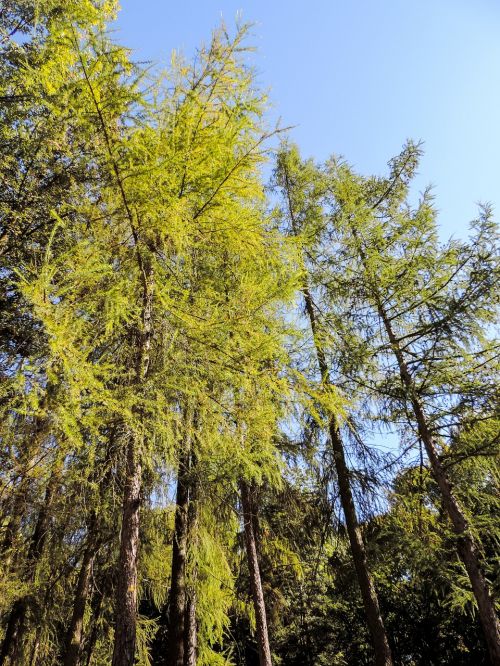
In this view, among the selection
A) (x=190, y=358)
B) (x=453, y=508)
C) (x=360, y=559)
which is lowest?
(x=360, y=559)

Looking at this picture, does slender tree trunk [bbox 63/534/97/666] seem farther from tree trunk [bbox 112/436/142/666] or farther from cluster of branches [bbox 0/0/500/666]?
tree trunk [bbox 112/436/142/666]

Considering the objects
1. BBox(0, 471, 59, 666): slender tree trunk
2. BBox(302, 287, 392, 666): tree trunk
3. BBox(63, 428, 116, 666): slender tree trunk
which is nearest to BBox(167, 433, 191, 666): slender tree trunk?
BBox(63, 428, 116, 666): slender tree trunk

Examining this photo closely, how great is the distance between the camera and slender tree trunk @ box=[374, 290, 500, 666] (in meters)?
6.21

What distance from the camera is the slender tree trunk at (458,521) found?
6.21 m

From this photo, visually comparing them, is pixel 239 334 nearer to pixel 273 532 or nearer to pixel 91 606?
pixel 273 532

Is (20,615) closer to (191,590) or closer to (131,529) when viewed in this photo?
(191,590)

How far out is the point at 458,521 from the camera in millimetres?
6883

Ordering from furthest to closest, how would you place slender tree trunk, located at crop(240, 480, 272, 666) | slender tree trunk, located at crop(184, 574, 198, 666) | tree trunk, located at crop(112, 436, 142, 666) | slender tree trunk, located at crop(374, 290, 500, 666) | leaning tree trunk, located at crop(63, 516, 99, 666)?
slender tree trunk, located at crop(240, 480, 272, 666) < slender tree trunk, located at crop(184, 574, 198, 666) < leaning tree trunk, located at crop(63, 516, 99, 666) < slender tree trunk, located at crop(374, 290, 500, 666) < tree trunk, located at crop(112, 436, 142, 666)

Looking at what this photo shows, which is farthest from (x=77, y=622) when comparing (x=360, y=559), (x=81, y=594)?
(x=360, y=559)

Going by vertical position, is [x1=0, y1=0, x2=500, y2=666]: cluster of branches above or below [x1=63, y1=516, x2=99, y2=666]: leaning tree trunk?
above

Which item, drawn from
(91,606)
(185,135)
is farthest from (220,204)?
(91,606)

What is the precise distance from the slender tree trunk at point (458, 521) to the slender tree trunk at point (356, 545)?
4.91 ft

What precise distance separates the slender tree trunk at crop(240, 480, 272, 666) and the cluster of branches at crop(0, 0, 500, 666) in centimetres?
5

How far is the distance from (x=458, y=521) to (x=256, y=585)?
405 cm
